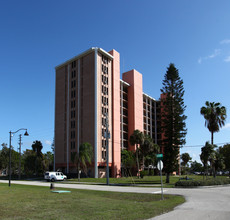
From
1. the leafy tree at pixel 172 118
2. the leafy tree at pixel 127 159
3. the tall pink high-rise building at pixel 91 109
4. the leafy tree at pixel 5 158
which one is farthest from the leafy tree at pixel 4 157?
the leafy tree at pixel 172 118

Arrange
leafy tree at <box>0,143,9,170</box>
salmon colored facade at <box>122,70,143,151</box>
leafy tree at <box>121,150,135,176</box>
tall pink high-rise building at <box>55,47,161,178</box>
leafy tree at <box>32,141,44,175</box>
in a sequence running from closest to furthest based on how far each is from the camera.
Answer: tall pink high-rise building at <box>55,47,161,178</box>, leafy tree at <box>121,150,135,176</box>, leafy tree at <box>32,141,44,175</box>, salmon colored facade at <box>122,70,143,151</box>, leafy tree at <box>0,143,9,170</box>

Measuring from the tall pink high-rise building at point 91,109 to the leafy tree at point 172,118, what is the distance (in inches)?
865

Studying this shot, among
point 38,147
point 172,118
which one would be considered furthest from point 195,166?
point 172,118

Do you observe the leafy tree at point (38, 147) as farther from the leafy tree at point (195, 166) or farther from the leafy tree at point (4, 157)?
the leafy tree at point (195, 166)

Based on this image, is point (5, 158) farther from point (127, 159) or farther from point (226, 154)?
point (226, 154)

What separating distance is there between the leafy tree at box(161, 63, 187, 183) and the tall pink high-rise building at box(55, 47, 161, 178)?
22.0m

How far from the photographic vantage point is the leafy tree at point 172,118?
42688 millimetres

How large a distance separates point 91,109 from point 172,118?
83.4 ft

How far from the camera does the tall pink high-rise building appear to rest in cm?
6244

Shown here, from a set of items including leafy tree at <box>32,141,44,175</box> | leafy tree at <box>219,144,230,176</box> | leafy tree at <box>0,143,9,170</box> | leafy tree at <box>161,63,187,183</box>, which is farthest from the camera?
leafy tree at <box>0,143,9,170</box>

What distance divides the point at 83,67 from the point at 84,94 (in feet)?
26.9

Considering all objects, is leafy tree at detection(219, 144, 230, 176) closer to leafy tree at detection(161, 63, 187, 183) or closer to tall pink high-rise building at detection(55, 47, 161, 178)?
tall pink high-rise building at detection(55, 47, 161, 178)

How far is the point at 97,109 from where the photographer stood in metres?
62.2

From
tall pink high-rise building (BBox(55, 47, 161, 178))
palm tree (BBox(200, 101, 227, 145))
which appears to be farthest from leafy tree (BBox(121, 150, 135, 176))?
palm tree (BBox(200, 101, 227, 145))
